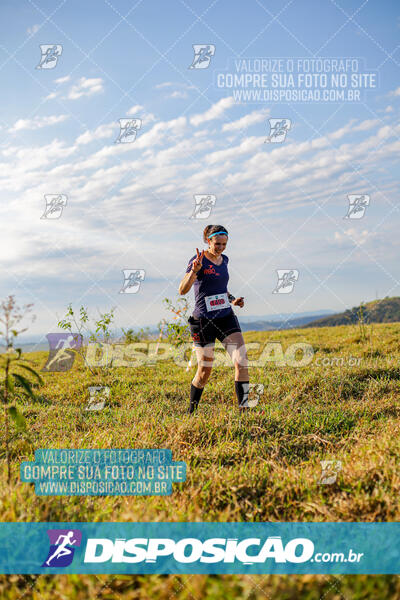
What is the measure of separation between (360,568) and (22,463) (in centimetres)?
317

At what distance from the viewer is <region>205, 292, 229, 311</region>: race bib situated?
574 cm

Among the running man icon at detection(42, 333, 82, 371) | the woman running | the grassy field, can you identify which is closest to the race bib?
the woman running

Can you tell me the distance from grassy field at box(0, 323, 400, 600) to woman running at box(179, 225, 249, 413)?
40 cm

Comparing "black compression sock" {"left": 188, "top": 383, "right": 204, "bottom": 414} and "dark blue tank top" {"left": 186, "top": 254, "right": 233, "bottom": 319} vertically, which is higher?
"dark blue tank top" {"left": 186, "top": 254, "right": 233, "bottom": 319}

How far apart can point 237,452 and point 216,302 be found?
2176 millimetres

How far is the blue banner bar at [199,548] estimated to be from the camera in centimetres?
247

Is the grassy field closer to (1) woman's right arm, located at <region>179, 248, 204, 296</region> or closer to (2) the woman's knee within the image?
(2) the woman's knee

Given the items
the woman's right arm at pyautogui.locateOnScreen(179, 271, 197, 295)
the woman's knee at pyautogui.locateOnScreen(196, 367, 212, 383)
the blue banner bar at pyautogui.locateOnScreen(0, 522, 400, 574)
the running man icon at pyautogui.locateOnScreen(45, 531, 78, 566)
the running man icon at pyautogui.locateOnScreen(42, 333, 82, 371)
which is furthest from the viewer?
the running man icon at pyautogui.locateOnScreen(42, 333, 82, 371)

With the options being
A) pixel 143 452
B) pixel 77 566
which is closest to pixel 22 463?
pixel 143 452

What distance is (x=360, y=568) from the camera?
2432 mm

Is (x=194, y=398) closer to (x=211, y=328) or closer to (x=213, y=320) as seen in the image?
(x=211, y=328)

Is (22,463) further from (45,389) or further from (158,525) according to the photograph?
(45,389)

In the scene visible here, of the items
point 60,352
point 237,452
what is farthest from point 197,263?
point 60,352

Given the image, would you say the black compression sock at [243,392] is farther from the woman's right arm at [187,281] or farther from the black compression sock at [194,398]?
the woman's right arm at [187,281]
